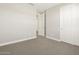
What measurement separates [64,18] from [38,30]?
3.22ft

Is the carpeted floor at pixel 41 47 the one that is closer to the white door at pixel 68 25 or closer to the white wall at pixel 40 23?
the white wall at pixel 40 23

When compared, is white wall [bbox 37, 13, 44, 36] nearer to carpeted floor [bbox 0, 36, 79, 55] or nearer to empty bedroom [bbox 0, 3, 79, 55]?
empty bedroom [bbox 0, 3, 79, 55]

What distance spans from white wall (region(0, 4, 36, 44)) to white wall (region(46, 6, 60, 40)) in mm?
358

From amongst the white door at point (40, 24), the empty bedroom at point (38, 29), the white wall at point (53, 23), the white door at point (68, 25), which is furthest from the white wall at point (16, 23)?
the white door at point (68, 25)

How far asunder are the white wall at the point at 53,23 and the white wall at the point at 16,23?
36 centimetres

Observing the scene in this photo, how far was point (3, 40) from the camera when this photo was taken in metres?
2.41

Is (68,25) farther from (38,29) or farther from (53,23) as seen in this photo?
(38,29)

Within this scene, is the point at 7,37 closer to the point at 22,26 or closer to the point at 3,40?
the point at 3,40

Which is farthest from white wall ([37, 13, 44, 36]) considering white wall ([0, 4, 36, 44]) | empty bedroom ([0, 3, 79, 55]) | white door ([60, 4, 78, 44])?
white door ([60, 4, 78, 44])

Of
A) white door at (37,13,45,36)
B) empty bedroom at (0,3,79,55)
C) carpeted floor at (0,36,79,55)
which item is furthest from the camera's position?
white door at (37,13,45,36)

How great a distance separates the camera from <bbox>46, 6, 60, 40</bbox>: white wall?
2477 mm

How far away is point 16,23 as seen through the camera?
2629mm
